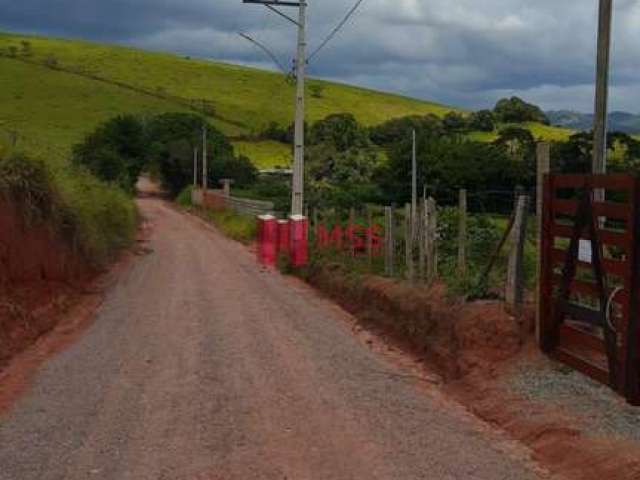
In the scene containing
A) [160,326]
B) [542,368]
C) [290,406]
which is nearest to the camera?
[290,406]

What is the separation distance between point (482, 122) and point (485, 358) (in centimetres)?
7949

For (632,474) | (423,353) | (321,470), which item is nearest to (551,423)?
(632,474)

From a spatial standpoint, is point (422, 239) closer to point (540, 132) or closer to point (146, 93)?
point (540, 132)

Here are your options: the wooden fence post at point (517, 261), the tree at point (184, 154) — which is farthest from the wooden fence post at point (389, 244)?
the tree at point (184, 154)

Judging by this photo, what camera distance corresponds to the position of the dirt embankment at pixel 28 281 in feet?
47.9

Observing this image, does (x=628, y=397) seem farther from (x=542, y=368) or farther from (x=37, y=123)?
(x=37, y=123)

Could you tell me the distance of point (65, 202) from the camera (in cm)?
2039

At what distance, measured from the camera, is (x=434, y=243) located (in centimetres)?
1644

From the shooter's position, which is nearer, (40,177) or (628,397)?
(628,397)

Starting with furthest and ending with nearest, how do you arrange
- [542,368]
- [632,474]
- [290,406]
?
[542,368] < [290,406] < [632,474]

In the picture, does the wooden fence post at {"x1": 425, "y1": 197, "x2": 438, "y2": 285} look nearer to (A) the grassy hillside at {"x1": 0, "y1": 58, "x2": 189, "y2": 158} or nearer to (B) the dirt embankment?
(B) the dirt embankment

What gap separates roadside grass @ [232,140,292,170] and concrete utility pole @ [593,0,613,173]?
3593 inches

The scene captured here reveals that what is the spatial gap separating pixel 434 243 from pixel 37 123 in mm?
97021

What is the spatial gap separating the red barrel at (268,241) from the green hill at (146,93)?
196ft
